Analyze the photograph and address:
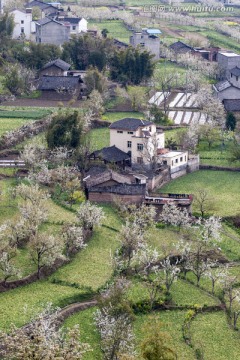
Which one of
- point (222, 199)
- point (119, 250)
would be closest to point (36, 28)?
point (222, 199)

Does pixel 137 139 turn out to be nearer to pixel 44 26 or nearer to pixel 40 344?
pixel 40 344

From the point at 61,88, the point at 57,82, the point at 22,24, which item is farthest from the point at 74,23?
the point at 61,88

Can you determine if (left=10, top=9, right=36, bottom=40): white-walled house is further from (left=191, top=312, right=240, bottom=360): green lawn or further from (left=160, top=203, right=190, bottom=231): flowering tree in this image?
(left=191, top=312, right=240, bottom=360): green lawn

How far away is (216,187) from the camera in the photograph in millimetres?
48688

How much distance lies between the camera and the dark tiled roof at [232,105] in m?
64.4

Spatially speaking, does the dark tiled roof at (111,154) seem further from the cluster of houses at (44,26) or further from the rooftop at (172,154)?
the cluster of houses at (44,26)

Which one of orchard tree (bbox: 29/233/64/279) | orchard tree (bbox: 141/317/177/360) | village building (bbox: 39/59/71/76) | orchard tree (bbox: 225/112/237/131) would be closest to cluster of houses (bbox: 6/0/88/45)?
village building (bbox: 39/59/71/76)

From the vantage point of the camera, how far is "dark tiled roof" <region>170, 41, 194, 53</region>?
88.1 m

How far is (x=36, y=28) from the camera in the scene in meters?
86.3

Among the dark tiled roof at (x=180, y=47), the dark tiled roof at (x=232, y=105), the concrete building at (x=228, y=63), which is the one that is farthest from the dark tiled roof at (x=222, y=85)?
the dark tiled roof at (x=180, y=47)

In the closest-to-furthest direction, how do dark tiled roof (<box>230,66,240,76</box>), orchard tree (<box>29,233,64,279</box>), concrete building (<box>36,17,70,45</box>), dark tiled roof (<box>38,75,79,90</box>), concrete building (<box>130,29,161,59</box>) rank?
orchard tree (<box>29,233,64,279</box>)
dark tiled roof (<box>38,75,79,90</box>)
dark tiled roof (<box>230,66,240,76</box>)
concrete building (<box>36,17,70,45</box>)
concrete building (<box>130,29,161,59</box>)

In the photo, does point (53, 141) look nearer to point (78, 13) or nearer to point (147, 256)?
point (147, 256)

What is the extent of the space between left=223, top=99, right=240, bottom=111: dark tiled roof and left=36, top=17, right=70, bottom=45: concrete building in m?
25.6

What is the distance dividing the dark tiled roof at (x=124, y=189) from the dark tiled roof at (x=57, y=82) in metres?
24.1
